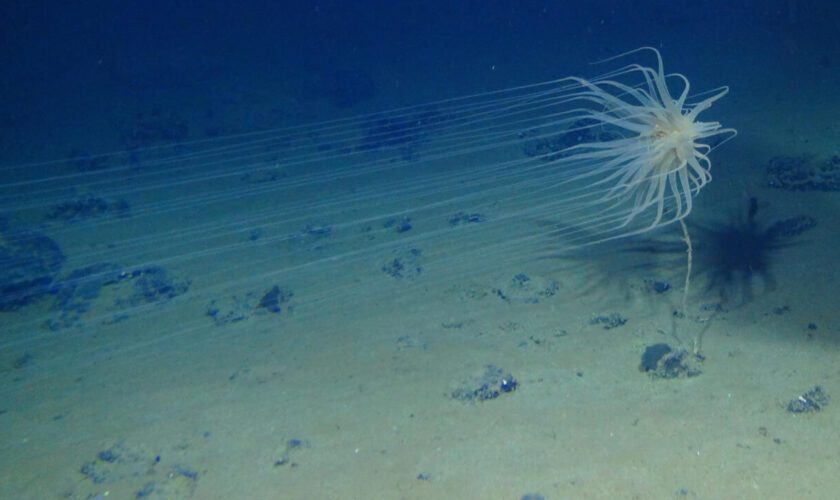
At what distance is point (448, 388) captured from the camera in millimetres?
5719

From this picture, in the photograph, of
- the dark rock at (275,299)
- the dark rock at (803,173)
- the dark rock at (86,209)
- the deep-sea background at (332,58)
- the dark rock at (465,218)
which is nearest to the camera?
the dark rock at (803,173)

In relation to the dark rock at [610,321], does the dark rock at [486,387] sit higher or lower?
lower

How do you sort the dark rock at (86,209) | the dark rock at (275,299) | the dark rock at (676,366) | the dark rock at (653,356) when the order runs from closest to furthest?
the dark rock at (676,366) < the dark rock at (653,356) < the dark rock at (275,299) < the dark rock at (86,209)

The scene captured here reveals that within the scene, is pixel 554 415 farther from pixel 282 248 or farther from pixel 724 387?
pixel 282 248

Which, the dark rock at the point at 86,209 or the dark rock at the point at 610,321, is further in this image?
the dark rock at the point at 86,209

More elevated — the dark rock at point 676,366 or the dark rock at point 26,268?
the dark rock at point 26,268

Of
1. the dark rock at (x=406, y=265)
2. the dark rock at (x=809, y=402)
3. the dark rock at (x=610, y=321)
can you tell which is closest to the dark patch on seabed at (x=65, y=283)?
the dark rock at (x=406, y=265)

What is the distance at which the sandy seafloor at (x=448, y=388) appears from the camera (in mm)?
4340

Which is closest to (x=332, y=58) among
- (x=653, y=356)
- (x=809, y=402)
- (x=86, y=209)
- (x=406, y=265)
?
(x=86, y=209)

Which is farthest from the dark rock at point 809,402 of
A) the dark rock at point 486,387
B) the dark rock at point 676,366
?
the dark rock at point 486,387

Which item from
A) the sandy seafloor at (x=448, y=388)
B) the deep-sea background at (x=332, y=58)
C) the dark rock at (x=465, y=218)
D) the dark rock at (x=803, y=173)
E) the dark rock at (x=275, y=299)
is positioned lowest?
the sandy seafloor at (x=448, y=388)

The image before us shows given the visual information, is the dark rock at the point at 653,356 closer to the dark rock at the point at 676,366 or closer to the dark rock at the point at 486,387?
the dark rock at the point at 676,366

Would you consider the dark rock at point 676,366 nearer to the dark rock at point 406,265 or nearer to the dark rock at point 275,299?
the dark rock at point 406,265

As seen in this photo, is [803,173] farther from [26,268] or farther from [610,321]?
[26,268]
